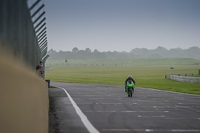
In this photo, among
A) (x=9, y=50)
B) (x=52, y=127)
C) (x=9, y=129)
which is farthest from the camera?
(x=52, y=127)

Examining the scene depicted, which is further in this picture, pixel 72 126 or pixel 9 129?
pixel 72 126

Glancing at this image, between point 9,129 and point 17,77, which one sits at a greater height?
point 17,77

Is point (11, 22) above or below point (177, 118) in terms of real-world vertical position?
above

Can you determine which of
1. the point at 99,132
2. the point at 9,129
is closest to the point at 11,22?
the point at 9,129

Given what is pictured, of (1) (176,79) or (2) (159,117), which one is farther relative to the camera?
(1) (176,79)

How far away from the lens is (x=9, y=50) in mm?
4082

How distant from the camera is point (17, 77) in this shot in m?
3.80

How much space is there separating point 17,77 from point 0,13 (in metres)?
0.67

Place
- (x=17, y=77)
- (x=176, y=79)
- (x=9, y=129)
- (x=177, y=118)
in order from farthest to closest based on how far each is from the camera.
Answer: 1. (x=176, y=79)
2. (x=177, y=118)
3. (x=17, y=77)
4. (x=9, y=129)

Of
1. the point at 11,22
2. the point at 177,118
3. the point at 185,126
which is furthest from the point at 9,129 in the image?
the point at 177,118

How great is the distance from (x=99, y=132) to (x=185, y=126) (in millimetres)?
2906

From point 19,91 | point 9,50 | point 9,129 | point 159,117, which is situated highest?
point 9,50

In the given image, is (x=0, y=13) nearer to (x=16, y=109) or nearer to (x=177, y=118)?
(x=16, y=109)

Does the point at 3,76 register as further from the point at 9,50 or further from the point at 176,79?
the point at 176,79
